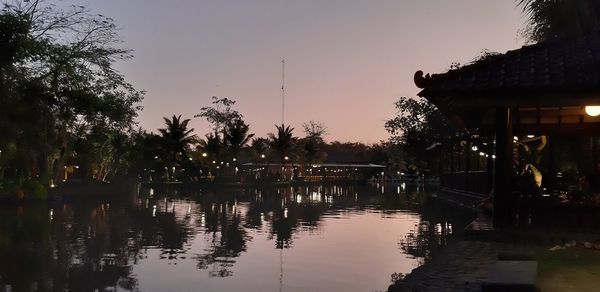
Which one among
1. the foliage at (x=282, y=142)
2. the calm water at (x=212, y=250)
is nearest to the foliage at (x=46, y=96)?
the calm water at (x=212, y=250)

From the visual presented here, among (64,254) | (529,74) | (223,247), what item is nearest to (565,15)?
(529,74)

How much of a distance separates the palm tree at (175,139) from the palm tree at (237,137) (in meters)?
3.89

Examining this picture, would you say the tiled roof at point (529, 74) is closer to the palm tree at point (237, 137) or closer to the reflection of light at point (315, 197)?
the reflection of light at point (315, 197)

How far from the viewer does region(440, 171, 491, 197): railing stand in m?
22.4

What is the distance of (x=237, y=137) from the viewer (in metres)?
63.6

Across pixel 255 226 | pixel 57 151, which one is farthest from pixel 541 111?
pixel 57 151

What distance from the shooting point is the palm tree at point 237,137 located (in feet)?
209

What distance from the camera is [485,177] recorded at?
891 inches

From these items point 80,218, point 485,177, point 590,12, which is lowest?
point 80,218

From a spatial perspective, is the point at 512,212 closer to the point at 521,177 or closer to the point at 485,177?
the point at 521,177

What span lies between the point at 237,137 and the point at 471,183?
40491 mm

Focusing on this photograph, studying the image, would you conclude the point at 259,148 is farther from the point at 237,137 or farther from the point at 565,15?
the point at 565,15

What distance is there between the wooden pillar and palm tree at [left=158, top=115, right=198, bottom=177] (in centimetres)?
5280

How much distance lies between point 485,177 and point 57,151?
2562 centimetres
